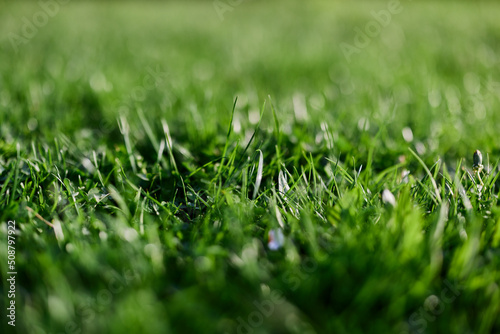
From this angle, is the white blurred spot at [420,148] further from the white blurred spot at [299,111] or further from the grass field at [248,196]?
the white blurred spot at [299,111]

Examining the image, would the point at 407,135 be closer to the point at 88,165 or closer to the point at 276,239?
the point at 276,239

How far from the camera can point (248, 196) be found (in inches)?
64.0

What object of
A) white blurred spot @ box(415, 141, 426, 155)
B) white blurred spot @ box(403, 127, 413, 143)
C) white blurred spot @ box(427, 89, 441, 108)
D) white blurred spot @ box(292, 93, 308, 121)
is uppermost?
white blurred spot @ box(292, 93, 308, 121)

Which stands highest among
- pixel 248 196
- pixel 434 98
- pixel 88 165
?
pixel 88 165

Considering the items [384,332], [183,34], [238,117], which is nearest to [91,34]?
[183,34]

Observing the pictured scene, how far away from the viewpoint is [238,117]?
2117 mm

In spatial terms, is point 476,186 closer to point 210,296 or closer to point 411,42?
point 210,296

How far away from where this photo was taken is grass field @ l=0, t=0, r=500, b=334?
1038 millimetres

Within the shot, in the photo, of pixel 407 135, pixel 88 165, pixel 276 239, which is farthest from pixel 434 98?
pixel 88 165

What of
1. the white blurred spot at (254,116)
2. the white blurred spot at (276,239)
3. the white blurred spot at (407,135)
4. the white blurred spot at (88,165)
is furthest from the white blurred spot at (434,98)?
the white blurred spot at (88,165)

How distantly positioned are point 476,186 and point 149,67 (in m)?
2.42

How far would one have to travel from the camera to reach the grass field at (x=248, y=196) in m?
1.04

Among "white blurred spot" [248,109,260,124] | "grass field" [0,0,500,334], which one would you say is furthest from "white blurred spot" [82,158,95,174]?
"white blurred spot" [248,109,260,124]

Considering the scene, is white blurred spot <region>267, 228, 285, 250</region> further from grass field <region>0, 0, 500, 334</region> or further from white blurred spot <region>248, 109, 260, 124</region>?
white blurred spot <region>248, 109, 260, 124</region>
